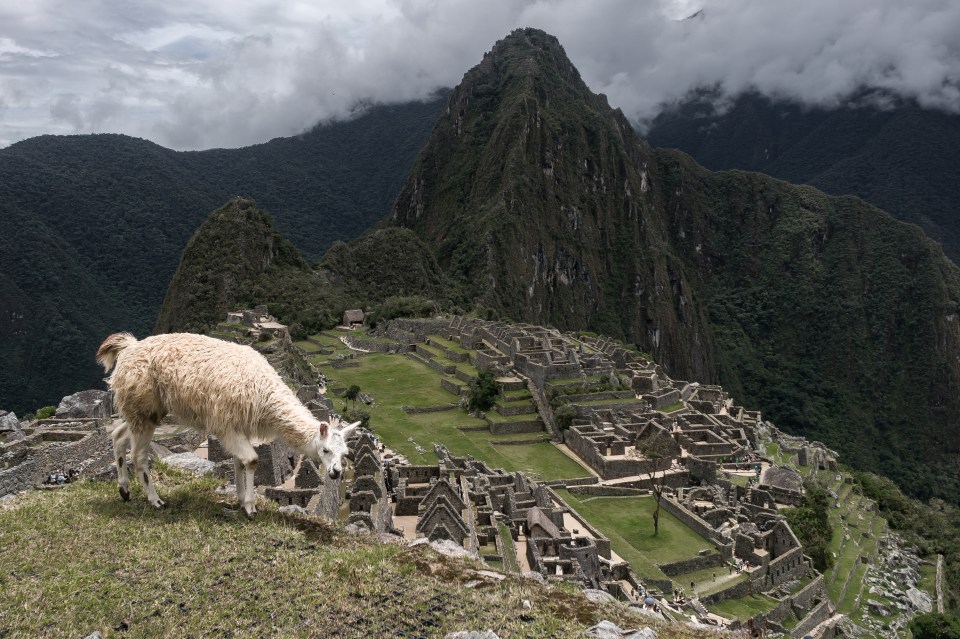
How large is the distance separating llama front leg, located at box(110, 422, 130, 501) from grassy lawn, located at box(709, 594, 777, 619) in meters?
18.4

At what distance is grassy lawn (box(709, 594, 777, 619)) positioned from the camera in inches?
834

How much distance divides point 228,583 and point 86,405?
15447mm

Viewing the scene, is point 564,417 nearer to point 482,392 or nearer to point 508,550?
point 482,392

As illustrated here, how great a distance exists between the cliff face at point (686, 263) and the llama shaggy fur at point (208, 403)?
301 feet

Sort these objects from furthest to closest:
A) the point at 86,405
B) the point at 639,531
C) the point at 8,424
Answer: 1. the point at 639,531
2. the point at 86,405
3. the point at 8,424

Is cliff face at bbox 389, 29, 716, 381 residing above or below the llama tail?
above

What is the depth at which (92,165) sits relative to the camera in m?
96.6

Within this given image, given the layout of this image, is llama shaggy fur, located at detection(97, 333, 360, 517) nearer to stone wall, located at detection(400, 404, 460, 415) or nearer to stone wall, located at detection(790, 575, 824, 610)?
stone wall, located at detection(790, 575, 824, 610)

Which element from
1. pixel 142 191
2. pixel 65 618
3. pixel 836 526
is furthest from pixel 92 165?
pixel 65 618

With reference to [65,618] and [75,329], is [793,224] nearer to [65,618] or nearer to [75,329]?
[75,329]

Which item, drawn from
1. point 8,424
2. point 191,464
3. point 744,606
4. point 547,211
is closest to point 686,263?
point 547,211

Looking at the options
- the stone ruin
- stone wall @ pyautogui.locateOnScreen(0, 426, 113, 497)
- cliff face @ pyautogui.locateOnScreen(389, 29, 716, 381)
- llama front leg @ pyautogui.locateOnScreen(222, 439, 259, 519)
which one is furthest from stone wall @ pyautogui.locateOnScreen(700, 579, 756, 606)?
cliff face @ pyautogui.locateOnScreen(389, 29, 716, 381)

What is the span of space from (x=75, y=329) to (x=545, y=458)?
4436 centimetres

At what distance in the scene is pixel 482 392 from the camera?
126ft
